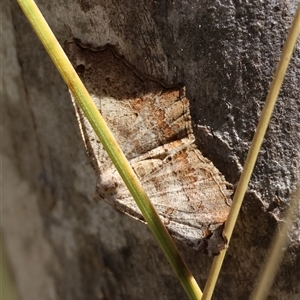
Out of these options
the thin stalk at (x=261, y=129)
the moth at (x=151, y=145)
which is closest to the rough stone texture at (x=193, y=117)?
the moth at (x=151, y=145)

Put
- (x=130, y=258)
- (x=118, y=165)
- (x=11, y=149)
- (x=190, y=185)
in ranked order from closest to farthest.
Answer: (x=118, y=165) < (x=190, y=185) < (x=130, y=258) < (x=11, y=149)

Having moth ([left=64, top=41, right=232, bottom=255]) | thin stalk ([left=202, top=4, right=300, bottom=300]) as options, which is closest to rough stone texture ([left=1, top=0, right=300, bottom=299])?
moth ([left=64, top=41, right=232, bottom=255])

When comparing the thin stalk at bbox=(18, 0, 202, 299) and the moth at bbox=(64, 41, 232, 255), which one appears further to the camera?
the moth at bbox=(64, 41, 232, 255)

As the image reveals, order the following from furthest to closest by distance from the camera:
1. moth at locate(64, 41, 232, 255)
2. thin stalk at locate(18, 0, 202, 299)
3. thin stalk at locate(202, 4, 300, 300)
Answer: moth at locate(64, 41, 232, 255), thin stalk at locate(18, 0, 202, 299), thin stalk at locate(202, 4, 300, 300)

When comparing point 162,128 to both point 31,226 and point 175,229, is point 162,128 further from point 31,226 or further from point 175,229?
point 31,226

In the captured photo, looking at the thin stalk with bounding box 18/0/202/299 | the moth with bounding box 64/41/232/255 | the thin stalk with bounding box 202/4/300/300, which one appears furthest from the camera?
the moth with bounding box 64/41/232/255

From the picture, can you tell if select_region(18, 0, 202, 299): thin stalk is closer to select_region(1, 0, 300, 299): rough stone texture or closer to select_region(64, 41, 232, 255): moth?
select_region(64, 41, 232, 255): moth

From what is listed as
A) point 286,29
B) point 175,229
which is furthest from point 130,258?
point 286,29
